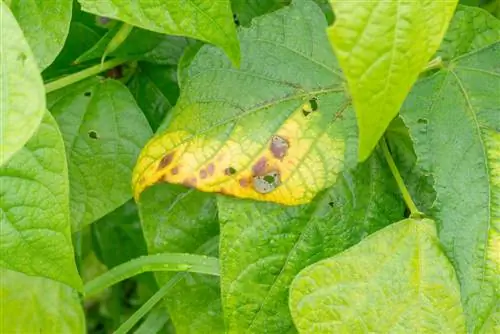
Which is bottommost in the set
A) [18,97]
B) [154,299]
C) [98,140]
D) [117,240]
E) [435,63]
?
[117,240]

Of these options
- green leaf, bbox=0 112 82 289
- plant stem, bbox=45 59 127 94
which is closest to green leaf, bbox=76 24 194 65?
plant stem, bbox=45 59 127 94

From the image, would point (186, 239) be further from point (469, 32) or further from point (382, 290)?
point (469, 32)

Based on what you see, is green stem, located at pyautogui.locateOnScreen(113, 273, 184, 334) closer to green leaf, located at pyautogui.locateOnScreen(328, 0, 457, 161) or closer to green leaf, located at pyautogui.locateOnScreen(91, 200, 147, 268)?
green leaf, located at pyautogui.locateOnScreen(91, 200, 147, 268)

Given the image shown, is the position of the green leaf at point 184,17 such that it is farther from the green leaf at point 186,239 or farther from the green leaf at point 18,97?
the green leaf at point 186,239

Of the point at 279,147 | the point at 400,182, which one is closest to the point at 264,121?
the point at 279,147

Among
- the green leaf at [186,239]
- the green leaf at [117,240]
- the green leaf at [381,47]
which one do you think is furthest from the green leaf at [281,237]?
the green leaf at [117,240]

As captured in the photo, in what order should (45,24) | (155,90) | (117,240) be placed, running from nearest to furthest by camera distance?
1. (45,24)
2. (155,90)
3. (117,240)
